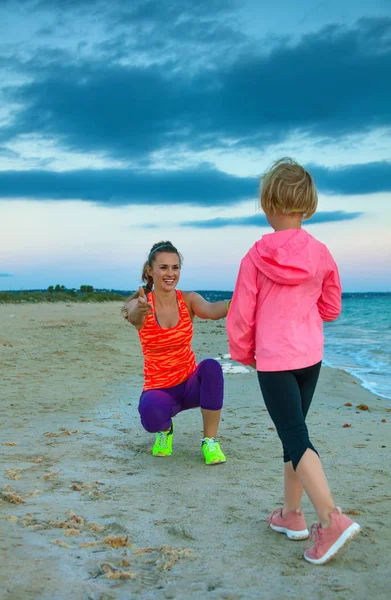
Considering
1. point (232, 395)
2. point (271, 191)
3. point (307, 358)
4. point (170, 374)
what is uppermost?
point (271, 191)

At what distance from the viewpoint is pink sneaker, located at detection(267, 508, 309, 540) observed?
293 centimetres

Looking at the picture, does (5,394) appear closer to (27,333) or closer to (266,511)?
(266,511)

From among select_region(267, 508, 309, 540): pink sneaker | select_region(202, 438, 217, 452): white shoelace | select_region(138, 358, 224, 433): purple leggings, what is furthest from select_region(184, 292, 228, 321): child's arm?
select_region(267, 508, 309, 540): pink sneaker

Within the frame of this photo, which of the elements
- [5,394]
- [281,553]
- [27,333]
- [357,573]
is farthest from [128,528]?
[27,333]

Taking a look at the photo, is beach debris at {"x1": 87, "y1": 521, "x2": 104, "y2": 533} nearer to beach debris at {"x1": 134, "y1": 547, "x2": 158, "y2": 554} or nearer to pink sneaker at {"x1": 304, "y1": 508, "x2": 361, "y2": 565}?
beach debris at {"x1": 134, "y1": 547, "x2": 158, "y2": 554}

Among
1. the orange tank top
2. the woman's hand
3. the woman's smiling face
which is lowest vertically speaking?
the orange tank top

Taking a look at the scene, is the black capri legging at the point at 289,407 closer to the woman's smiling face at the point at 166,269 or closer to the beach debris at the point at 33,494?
the beach debris at the point at 33,494

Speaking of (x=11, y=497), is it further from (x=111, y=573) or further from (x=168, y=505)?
(x=111, y=573)

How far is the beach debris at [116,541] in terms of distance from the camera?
2699 mm

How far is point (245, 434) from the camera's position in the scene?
5.17 meters

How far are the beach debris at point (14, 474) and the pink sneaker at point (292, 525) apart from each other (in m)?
1.66

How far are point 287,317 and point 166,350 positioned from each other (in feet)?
5.95

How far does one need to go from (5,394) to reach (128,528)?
4.23 m

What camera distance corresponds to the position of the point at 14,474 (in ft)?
12.3
